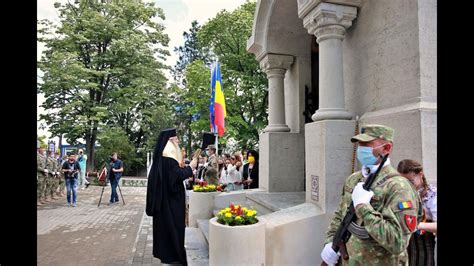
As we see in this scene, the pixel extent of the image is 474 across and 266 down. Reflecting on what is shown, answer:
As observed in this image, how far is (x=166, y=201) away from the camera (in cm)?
548

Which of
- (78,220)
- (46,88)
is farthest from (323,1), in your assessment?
(46,88)

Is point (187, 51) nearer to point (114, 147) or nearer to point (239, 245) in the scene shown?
point (114, 147)

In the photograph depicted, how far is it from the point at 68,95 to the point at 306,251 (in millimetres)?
26861

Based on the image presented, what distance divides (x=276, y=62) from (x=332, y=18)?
8.49 ft

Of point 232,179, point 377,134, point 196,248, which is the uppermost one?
point 377,134

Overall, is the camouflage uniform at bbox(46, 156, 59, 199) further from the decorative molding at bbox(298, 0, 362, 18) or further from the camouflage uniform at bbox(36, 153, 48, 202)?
the decorative molding at bbox(298, 0, 362, 18)

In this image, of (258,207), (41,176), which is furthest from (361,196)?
(41,176)

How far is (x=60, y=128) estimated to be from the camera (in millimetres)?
25875

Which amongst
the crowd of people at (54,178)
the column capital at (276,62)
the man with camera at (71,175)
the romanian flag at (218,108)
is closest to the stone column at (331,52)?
the column capital at (276,62)

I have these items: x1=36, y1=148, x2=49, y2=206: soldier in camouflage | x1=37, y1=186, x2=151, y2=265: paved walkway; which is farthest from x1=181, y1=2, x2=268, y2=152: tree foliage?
x1=37, y1=186, x2=151, y2=265: paved walkway

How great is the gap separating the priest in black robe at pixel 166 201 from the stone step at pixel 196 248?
0.75ft

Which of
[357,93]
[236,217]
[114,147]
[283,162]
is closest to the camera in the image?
[236,217]

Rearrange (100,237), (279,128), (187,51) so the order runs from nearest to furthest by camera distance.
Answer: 1. (279,128)
2. (100,237)
3. (187,51)
